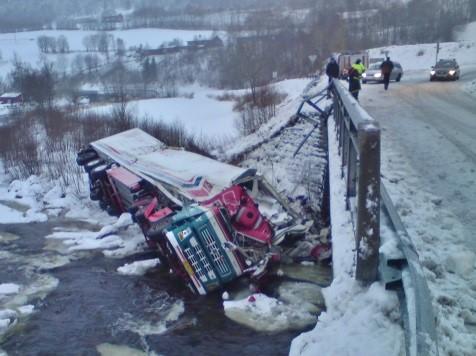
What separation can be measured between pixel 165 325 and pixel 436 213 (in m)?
5.02

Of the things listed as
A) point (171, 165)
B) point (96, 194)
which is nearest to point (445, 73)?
point (171, 165)

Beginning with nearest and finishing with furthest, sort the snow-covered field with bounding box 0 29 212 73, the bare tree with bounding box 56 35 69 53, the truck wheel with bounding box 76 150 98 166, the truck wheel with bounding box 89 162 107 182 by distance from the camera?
the truck wheel with bounding box 89 162 107 182 → the truck wheel with bounding box 76 150 98 166 → the snow-covered field with bounding box 0 29 212 73 → the bare tree with bounding box 56 35 69 53

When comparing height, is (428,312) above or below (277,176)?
above

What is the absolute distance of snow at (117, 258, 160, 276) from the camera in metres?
11.4

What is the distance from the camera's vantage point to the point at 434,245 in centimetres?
508

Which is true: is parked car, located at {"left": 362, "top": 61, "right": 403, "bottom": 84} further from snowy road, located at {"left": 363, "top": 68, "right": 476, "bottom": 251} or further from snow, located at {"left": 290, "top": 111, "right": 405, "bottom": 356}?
snow, located at {"left": 290, "top": 111, "right": 405, "bottom": 356}

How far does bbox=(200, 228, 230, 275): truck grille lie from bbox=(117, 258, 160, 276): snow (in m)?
2.26

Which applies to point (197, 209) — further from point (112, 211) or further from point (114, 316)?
point (112, 211)

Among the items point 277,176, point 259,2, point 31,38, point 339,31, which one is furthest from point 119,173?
point 259,2

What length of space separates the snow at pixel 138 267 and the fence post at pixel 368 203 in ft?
25.7

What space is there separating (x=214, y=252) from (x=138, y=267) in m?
Answer: 2.52

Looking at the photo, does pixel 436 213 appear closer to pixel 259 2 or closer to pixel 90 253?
pixel 90 253

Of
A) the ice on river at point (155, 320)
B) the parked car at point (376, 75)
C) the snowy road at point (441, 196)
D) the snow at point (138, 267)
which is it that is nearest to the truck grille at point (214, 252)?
the ice on river at point (155, 320)

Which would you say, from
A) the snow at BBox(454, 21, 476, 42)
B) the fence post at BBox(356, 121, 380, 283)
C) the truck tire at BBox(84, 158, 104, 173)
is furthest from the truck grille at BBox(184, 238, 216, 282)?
the snow at BBox(454, 21, 476, 42)
